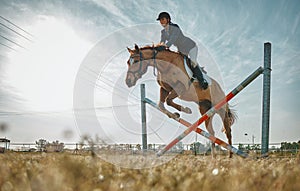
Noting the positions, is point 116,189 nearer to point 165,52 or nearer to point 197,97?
point 165,52

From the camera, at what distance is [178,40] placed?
6418 mm

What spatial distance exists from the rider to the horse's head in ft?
1.90

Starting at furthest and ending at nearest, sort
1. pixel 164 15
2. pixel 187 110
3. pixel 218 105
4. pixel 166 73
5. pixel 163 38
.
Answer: pixel 187 110, pixel 163 38, pixel 164 15, pixel 166 73, pixel 218 105

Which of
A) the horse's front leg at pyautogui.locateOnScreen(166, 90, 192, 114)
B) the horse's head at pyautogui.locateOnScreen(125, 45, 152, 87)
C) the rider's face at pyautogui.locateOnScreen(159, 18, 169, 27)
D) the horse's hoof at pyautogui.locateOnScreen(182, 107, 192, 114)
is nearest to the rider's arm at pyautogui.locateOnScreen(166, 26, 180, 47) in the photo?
the rider's face at pyautogui.locateOnScreen(159, 18, 169, 27)

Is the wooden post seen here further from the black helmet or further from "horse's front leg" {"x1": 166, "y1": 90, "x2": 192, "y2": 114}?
the black helmet

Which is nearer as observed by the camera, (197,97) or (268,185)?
(268,185)

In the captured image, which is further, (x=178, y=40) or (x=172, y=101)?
(x=172, y=101)

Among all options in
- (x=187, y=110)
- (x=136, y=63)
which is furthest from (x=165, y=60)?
(x=187, y=110)

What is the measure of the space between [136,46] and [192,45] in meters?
1.30

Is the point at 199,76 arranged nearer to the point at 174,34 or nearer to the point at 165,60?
the point at 165,60

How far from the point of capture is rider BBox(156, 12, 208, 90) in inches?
252

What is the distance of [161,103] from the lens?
6734 mm

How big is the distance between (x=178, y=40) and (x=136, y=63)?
3.62 feet

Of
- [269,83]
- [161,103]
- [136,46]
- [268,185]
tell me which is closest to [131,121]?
[161,103]
